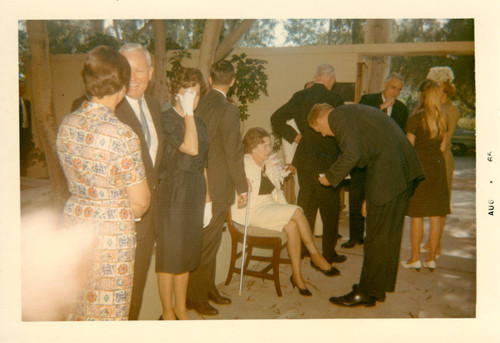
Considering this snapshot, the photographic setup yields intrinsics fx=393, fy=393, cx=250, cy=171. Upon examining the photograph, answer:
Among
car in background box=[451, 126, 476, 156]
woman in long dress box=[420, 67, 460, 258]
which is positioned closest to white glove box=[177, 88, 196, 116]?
car in background box=[451, 126, 476, 156]

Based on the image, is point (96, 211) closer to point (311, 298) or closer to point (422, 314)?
point (311, 298)

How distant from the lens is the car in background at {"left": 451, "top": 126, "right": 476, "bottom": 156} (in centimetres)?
254

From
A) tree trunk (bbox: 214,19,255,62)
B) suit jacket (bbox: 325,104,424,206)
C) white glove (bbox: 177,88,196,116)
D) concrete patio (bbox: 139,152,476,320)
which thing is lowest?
concrete patio (bbox: 139,152,476,320)

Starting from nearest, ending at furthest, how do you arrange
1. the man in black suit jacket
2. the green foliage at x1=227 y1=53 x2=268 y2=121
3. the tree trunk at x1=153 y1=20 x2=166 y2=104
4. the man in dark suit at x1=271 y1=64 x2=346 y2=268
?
the man in dark suit at x1=271 y1=64 x2=346 y2=268 < the man in black suit jacket < the tree trunk at x1=153 y1=20 x2=166 y2=104 < the green foliage at x1=227 y1=53 x2=268 y2=121

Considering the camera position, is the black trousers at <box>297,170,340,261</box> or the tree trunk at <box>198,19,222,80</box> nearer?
the black trousers at <box>297,170,340,261</box>

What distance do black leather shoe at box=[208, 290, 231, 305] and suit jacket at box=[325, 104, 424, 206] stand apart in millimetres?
1150

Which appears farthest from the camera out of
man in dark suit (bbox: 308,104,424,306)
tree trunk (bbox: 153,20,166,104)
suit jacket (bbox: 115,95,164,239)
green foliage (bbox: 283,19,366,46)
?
green foliage (bbox: 283,19,366,46)

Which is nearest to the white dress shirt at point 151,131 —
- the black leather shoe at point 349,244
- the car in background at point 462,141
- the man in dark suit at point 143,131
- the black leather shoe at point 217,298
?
the man in dark suit at point 143,131

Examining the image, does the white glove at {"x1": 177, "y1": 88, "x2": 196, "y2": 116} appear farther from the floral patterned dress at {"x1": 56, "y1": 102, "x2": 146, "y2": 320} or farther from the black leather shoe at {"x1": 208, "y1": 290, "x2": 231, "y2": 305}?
A: the black leather shoe at {"x1": 208, "y1": 290, "x2": 231, "y2": 305}

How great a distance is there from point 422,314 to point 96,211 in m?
2.22

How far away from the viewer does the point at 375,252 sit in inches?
105

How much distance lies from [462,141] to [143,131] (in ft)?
7.73
